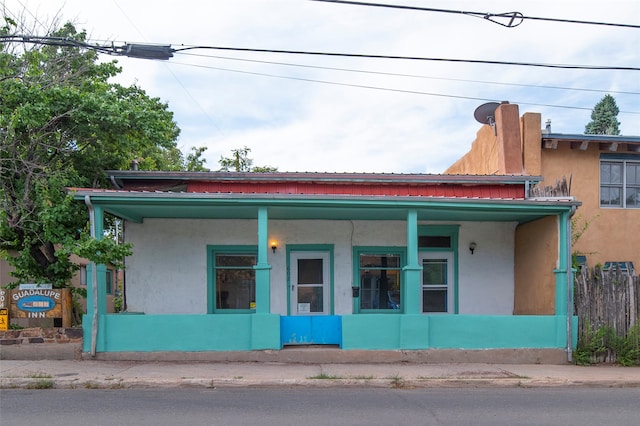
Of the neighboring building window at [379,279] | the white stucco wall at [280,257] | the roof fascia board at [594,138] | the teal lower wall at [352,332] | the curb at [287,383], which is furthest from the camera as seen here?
the roof fascia board at [594,138]

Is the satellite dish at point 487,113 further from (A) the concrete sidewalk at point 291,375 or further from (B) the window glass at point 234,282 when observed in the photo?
(B) the window glass at point 234,282

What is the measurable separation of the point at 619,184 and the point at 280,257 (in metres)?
9.23

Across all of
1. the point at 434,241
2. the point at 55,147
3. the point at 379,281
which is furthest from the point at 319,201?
the point at 55,147

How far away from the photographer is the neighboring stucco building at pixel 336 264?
9422 mm

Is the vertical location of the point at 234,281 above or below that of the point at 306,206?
below

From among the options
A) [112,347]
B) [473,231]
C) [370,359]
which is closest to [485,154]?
[473,231]

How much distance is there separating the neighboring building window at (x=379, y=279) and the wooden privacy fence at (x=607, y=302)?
379cm

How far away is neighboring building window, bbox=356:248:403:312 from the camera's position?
38.5 ft

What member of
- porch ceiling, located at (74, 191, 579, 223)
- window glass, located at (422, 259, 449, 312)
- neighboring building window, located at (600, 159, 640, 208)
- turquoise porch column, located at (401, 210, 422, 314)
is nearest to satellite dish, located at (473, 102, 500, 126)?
neighboring building window, located at (600, 159, 640, 208)

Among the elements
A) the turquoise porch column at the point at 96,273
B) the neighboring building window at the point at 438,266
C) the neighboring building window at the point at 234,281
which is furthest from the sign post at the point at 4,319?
the neighboring building window at the point at 438,266

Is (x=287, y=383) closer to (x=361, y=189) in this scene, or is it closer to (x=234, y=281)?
(x=234, y=281)

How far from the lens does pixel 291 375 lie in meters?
8.24

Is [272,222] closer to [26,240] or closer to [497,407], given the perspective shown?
[26,240]

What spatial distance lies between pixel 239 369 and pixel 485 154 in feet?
34.2
